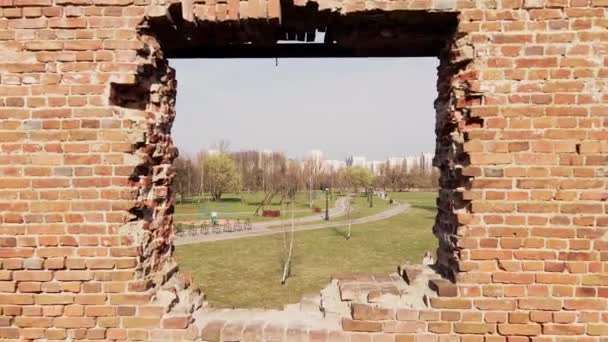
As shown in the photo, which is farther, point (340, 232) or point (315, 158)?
point (315, 158)

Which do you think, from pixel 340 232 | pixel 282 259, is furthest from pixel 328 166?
pixel 282 259

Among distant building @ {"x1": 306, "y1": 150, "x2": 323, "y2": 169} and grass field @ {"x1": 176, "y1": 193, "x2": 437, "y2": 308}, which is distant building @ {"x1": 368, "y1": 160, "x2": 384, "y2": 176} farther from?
grass field @ {"x1": 176, "y1": 193, "x2": 437, "y2": 308}

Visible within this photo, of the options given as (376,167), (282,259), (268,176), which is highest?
(268,176)

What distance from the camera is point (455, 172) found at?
2.86 meters

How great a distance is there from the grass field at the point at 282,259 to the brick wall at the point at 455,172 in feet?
28.5

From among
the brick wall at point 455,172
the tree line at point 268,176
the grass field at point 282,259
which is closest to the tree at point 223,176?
the tree line at point 268,176

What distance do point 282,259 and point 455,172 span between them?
1521 centimetres

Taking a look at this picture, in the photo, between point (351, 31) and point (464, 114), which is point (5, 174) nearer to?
point (351, 31)

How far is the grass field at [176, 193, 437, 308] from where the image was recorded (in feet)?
41.1

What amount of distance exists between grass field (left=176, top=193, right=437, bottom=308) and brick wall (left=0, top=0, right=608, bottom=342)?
342 inches

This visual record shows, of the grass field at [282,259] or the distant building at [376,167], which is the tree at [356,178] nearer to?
the distant building at [376,167]

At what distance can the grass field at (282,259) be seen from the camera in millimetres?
12522

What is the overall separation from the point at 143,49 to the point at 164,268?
6.18 feet

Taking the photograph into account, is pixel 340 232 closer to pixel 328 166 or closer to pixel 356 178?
pixel 356 178
